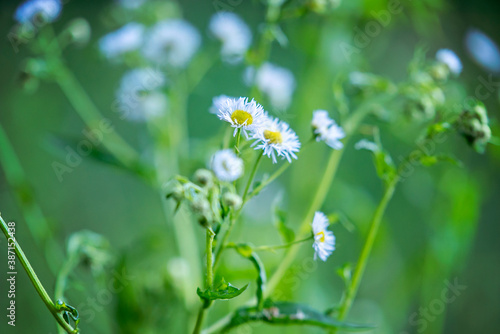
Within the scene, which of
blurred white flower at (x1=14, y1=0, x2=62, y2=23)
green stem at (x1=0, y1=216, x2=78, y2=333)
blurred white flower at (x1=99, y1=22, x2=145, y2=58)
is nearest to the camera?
green stem at (x1=0, y1=216, x2=78, y2=333)

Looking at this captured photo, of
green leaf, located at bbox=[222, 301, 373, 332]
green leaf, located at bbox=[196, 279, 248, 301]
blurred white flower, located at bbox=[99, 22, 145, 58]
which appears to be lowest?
green leaf, located at bbox=[196, 279, 248, 301]

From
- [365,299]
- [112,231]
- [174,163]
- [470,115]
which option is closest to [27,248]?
[112,231]

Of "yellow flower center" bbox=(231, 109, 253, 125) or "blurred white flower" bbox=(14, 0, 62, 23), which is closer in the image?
"yellow flower center" bbox=(231, 109, 253, 125)

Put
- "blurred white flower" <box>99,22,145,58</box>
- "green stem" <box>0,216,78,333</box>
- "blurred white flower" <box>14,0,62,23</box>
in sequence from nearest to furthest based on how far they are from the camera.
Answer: "green stem" <box>0,216,78,333</box>
"blurred white flower" <box>14,0,62,23</box>
"blurred white flower" <box>99,22,145,58</box>

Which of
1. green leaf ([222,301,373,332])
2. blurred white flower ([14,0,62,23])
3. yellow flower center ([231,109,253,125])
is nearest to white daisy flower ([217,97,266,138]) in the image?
yellow flower center ([231,109,253,125])

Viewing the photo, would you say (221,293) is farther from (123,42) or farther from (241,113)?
(123,42)

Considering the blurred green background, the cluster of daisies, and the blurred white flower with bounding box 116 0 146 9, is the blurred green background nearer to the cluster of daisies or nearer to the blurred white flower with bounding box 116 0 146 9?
the blurred white flower with bounding box 116 0 146 9

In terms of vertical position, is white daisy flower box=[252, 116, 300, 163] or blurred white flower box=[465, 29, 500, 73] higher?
blurred white flower box=[465, 29, 500, 73]
